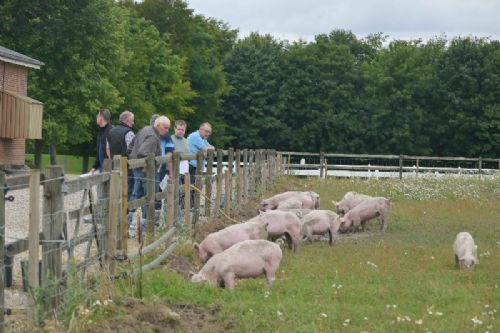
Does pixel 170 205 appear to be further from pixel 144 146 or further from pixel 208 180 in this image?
A: pixel 208 180

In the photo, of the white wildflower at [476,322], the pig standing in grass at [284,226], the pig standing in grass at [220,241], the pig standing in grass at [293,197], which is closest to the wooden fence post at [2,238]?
the white wildflower at [476,322]

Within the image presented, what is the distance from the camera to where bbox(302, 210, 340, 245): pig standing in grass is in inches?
591

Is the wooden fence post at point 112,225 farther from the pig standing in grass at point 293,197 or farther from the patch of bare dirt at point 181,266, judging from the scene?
the pig standing in grass at point 293,197

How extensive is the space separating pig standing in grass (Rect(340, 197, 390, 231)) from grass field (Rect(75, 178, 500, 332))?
0.43 m

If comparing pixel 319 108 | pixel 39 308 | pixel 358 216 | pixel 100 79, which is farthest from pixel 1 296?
pixel 319 108

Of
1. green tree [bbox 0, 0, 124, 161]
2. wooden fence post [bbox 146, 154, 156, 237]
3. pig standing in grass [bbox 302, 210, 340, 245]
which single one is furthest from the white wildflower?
green tree [bbox 0, 0, 124, 161]

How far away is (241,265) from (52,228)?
3.10m

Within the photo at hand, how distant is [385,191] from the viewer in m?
28.9

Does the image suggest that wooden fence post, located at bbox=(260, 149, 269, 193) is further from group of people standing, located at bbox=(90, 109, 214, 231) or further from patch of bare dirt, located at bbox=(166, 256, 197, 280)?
patch of bare dirt, located at bbox=(166, 256, 197, 280)

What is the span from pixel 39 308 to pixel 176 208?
6417 mm

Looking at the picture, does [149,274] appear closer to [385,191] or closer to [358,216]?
[358,216]

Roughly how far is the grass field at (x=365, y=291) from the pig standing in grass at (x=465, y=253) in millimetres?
148

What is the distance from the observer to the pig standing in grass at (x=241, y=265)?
1031cm

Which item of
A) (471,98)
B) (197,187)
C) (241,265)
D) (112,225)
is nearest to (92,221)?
(112,225)
